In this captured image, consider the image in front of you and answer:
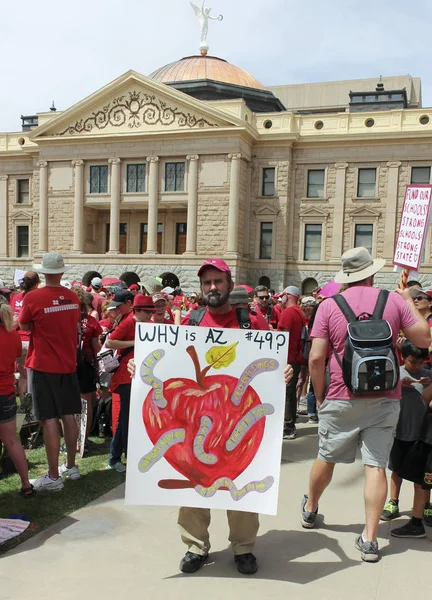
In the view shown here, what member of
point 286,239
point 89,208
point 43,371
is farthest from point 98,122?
point 43,371

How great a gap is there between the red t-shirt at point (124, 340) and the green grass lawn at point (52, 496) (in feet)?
3.03

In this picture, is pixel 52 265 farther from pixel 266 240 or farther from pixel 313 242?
pixel 313 242

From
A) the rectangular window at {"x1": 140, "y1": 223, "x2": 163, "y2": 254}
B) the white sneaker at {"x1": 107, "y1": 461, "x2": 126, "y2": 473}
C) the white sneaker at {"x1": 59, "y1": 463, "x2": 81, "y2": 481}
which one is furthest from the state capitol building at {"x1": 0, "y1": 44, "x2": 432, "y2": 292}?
the white sneaker at {"x1": 59, "y1": 463, "x2": 81, "y2": 481}

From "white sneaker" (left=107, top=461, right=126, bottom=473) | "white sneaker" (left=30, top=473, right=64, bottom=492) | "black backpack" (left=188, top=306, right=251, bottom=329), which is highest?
"black backpack" (left=188, top=306, right=251, bottom=329)

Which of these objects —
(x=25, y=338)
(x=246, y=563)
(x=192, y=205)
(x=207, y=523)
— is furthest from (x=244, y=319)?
(x=192, y=205)

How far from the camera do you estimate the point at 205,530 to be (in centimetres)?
370

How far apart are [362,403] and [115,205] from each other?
104 ft

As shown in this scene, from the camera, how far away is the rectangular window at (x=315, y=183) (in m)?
32.9

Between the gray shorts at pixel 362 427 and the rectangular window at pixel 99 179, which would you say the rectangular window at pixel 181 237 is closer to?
the rectangular window at pixel 99 179

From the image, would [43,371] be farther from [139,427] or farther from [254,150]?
[254,150]

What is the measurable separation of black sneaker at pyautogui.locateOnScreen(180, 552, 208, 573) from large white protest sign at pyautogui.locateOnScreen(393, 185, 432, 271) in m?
4.44

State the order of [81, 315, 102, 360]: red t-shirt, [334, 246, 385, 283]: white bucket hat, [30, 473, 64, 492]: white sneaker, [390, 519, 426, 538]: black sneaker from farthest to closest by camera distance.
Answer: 1. [81, 315, 102, 360]: red t-shirt
2. [30, 473, 64, 492]: white sneaker
3. [390, 519, 426, 538]: black sneaker
4. [334, 246, 385, 283]: white bucket hat

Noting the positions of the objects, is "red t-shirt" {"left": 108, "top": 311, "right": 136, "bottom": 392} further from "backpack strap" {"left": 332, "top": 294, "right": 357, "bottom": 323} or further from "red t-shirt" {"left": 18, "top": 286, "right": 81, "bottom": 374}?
"backpack strap" {"left": 332, "top": 294, "right": 357, "bottom": 323}

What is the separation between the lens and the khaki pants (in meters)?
3.63
